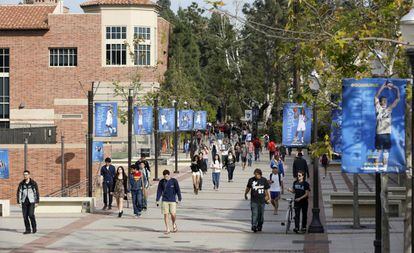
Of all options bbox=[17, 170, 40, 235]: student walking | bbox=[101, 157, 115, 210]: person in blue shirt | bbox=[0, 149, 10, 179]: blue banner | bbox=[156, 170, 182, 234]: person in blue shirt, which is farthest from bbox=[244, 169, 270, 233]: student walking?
bbox=[0, 149, 10, 179]: blue banner

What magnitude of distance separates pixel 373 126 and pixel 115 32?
6790 cm

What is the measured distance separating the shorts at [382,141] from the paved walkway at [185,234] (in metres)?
7.52

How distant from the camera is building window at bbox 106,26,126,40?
80.6 m

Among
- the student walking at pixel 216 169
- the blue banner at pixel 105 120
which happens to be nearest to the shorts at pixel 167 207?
the blue banner at pixel 105 120

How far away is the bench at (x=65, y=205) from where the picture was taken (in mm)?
30812

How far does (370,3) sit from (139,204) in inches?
518

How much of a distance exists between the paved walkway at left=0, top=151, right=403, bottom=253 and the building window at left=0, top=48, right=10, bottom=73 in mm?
51292

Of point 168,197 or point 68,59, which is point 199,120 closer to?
point 68,59

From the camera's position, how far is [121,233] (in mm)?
25531

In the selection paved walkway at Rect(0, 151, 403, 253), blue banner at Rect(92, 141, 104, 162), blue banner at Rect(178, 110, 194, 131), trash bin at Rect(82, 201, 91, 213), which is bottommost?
paved walkway at Rect(0, 151, 403, 253)

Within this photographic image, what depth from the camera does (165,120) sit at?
164 ft

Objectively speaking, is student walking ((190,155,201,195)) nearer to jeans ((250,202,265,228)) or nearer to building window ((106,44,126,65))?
jeans ((250,202,265,228))

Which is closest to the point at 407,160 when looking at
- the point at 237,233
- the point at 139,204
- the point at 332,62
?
the point at 332,62

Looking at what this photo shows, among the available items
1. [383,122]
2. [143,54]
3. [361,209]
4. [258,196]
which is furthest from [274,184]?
[143,54]
